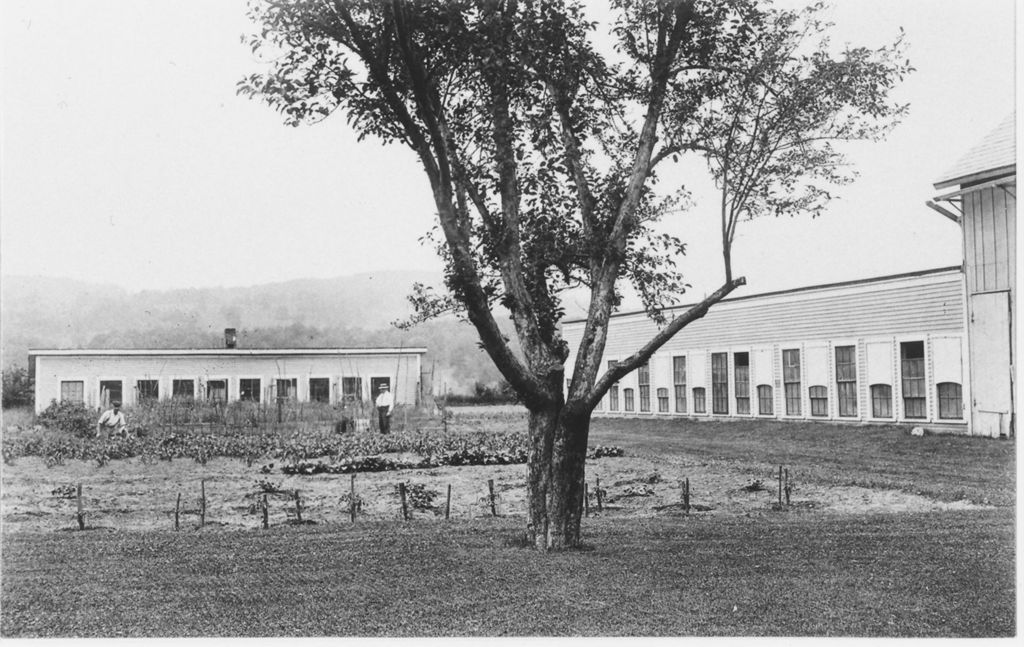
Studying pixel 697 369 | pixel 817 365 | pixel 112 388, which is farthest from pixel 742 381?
pixel 112 388

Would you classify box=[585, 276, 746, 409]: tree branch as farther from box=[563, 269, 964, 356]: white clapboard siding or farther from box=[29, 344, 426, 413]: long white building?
box=[29, 344, 426, 413]: long white building

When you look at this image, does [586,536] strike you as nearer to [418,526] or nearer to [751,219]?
[418,526]

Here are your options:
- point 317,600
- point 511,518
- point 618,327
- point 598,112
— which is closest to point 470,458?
point 511,518

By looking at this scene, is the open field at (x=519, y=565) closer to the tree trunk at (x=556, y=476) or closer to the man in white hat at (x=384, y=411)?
the tree trunk at (x=556, y=476)

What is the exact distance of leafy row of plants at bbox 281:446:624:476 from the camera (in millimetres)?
17828

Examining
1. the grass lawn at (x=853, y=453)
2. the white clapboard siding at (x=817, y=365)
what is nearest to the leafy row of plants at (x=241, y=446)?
the grass lawn at (x=853, y=453)

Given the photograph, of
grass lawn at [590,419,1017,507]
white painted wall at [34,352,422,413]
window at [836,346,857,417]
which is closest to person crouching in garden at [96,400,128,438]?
white painted wall at [34,352,422,413]

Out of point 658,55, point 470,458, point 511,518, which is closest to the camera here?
point 658,55

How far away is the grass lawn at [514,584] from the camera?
700 centimetres

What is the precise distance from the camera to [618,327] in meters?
34.3

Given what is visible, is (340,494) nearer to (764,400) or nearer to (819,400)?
(819,400)

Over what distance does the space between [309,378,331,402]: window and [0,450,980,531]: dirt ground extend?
55.4ft

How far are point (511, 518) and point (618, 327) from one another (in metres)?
22.7

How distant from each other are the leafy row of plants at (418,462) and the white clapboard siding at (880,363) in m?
7.40
